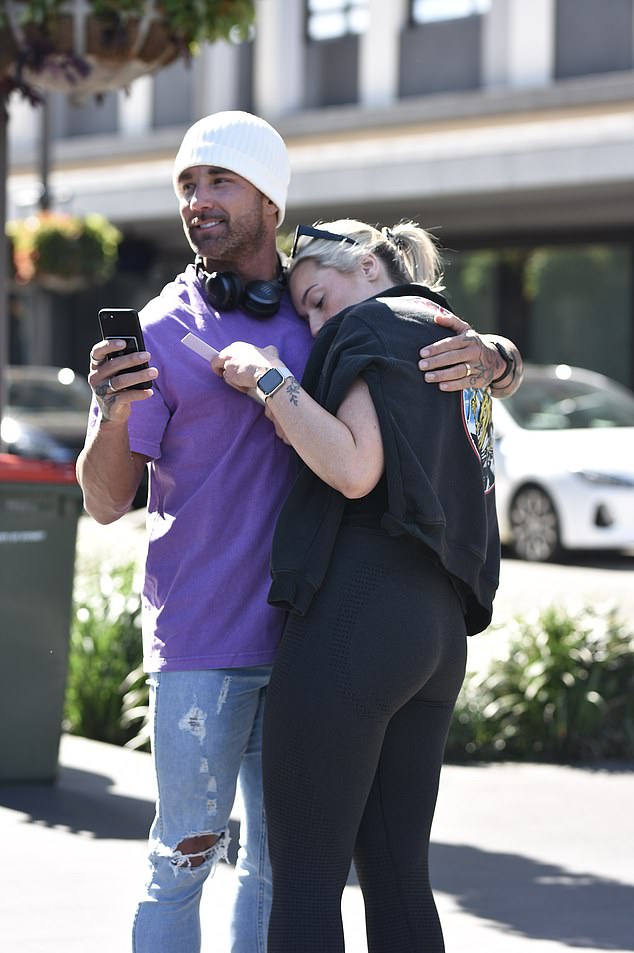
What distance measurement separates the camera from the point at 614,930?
4328mm

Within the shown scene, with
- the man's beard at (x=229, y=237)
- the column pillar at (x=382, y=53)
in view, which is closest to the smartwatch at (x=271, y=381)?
the man's beard at (x=229, y=237)

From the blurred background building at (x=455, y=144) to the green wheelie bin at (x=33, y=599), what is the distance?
46.2 feet

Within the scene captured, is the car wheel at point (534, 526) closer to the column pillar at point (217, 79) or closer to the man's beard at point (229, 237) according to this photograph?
the man's beard at point (229, 237)

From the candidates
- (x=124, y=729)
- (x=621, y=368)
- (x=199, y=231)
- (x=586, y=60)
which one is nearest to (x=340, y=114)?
(x=586, y=60)

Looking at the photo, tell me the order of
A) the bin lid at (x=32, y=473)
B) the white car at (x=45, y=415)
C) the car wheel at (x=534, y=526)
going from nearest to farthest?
1. the bin lid at (x=32, y=473)
2. the car wheel at (x=534, y=526)
3. the white car at (x=45, y=415)

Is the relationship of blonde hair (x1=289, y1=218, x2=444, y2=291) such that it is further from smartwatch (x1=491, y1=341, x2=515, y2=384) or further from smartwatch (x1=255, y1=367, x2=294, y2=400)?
smartwatch (x1=255, y1=367, x2=294, y2=400)

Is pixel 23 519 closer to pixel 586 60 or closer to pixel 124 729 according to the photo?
pixel 124 729

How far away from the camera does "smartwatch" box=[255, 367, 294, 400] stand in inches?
112

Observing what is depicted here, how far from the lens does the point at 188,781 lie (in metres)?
3.02

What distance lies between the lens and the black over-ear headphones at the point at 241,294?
3115 mm

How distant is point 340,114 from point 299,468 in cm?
2022

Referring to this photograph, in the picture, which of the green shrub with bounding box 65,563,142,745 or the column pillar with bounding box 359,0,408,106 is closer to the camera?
the green shrub with bounding box 65,563,142,745

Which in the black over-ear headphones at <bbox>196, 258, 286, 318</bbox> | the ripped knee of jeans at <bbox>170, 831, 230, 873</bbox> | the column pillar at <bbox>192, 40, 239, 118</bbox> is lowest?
the ripped knee of jeans at <bbox>170, 831, 230, 873</bbox>

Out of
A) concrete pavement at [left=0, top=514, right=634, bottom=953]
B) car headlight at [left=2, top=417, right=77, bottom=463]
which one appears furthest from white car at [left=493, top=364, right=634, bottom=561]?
concrete pavement at [left=0, top=514, right=634, bottom=953]
